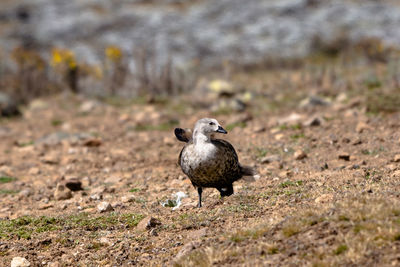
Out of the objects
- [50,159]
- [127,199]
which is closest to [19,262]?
[127,199]

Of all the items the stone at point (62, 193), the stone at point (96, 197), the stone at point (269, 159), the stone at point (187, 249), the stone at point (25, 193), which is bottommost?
the stone at point (25, 193)

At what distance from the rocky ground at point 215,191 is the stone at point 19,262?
0.01 meters

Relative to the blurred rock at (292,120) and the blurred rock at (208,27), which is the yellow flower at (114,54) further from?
the blurred rock at (292,120)

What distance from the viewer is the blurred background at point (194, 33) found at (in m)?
29.1

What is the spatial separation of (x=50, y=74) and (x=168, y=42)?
10579 mm

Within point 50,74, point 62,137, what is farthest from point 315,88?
point 50,74

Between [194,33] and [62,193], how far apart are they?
30.9 metres

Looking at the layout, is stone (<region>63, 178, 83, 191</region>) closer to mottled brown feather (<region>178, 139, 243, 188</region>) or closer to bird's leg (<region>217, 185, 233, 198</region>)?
mottled brown feather (<region>178, 139, 243, 188</region>)

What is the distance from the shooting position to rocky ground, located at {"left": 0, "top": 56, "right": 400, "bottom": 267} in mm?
5113

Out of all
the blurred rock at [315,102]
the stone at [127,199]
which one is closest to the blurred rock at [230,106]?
the blurred rock at [315,102]

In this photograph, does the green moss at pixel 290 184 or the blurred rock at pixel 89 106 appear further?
the blurred rock at pixel 89 106

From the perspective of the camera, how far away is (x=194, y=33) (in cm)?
3872

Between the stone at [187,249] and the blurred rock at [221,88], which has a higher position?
the stone at [187,249]

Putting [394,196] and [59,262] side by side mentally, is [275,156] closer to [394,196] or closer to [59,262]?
[394,196]
